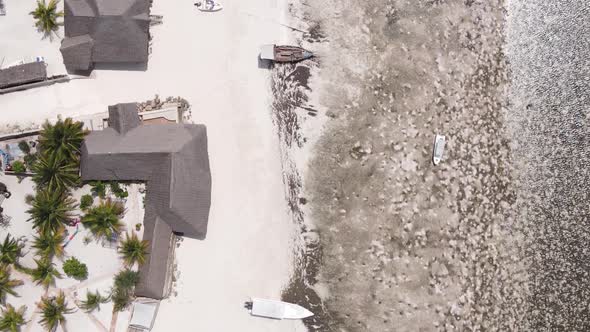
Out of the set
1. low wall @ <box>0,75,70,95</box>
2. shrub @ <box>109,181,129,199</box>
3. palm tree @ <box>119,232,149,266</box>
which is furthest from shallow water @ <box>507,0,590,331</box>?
low wall @ <box>0,75,70,95</box>

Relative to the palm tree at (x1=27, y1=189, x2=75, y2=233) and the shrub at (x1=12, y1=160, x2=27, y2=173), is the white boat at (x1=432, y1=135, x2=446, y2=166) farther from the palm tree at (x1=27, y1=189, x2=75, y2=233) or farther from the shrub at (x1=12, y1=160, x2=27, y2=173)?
the shrub at (x1=12, y1=160, x2=27, y2=173)

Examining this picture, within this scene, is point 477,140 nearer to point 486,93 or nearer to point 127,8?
point 486,93

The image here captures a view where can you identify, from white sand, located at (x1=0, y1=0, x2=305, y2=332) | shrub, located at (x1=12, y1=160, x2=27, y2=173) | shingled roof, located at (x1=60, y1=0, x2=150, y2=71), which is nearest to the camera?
shingled roof, located at (x1=60, y1=0, x2=150, y2=71)

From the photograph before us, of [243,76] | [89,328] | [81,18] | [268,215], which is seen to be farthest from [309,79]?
[89,328]

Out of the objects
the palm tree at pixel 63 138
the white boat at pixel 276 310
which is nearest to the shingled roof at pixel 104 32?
the palm tree at pixel 63 138

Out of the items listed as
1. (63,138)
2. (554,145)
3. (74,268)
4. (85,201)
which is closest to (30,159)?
(63,138)

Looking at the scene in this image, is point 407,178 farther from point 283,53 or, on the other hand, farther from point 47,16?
point 47,16
